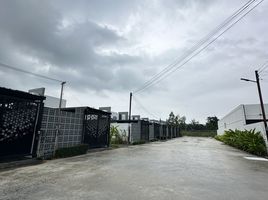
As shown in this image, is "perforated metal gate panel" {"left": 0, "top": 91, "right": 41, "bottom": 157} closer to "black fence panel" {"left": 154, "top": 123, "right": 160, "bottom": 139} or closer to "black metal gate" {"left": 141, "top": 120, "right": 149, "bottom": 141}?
"black metal gate" {"left": 141, "top": 120, "right": 149, "bottom": 141}

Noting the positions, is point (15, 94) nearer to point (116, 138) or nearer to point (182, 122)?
point (116, 138)

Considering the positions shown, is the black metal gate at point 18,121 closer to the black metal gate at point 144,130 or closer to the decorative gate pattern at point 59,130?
the decorative gate pattern at point 59,130

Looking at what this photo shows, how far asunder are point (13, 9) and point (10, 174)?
22.0ft

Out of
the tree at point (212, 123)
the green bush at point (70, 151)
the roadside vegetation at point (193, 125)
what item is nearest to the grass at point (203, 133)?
the roadside vegetation at point (193, 125)

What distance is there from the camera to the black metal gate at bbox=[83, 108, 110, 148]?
1231 centimetres

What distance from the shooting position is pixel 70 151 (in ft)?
32.7

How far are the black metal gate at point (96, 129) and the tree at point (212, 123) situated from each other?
2182 inches

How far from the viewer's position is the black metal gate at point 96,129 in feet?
40.4

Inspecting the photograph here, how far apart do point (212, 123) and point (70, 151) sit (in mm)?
64668

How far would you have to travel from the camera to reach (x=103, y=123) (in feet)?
46.8

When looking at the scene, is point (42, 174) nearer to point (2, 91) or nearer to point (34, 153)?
point (34, 153)

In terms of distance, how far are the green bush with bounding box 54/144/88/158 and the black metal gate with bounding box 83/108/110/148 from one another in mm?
1094

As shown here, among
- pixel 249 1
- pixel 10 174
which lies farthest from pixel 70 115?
pixel 249 1

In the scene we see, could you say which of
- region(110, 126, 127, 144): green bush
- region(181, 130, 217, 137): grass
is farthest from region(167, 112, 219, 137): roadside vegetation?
region(110, 126, 127, 144): green bush
